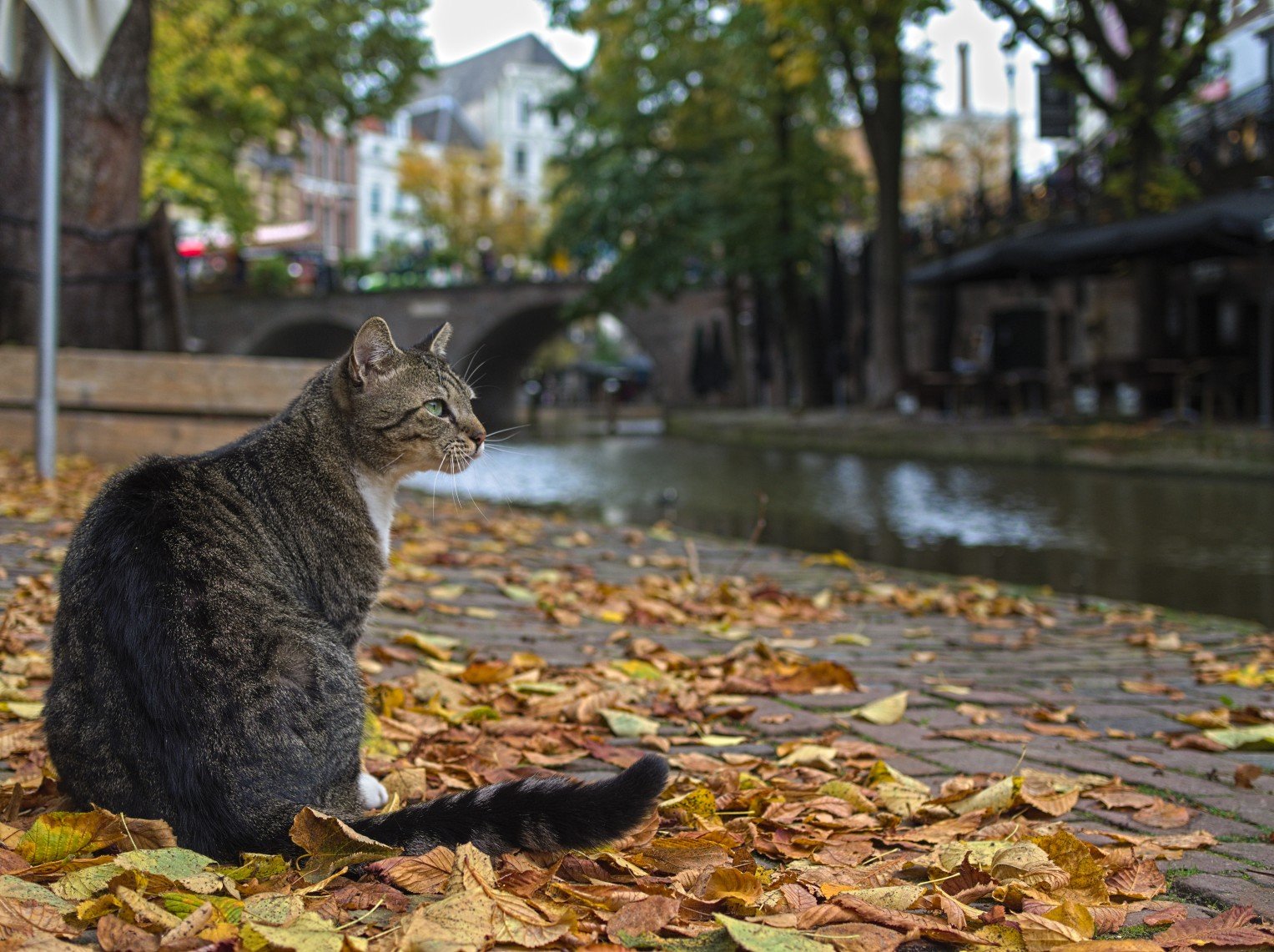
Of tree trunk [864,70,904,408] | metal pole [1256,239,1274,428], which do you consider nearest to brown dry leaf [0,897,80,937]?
metal pole [1256,239,1274,428]

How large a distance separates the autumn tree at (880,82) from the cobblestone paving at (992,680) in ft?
47.9

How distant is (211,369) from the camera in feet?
27.4

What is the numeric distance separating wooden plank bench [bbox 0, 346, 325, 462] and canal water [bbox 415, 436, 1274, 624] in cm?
163

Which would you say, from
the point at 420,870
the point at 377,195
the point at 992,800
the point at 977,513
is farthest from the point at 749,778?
the point at 377,195

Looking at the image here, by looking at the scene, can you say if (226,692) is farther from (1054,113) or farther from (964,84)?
(964,84)

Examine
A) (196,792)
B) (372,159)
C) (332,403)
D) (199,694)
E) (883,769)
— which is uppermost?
(372,159)

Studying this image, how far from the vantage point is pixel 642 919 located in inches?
76.5

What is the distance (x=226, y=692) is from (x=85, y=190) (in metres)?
8.33

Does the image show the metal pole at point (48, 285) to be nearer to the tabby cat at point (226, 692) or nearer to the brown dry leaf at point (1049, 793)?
the tabby cat at point (226, 692)

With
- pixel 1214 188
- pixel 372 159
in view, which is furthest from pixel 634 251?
pixel 372 159

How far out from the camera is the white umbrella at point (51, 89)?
6973 millimetres

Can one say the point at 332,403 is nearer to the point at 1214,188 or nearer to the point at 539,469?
the point at 539,469

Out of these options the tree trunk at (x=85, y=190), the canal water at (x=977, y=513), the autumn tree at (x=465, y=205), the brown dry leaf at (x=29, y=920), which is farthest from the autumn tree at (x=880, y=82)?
the autumn tree at (x=465, y=205)

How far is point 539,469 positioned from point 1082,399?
8.32m
